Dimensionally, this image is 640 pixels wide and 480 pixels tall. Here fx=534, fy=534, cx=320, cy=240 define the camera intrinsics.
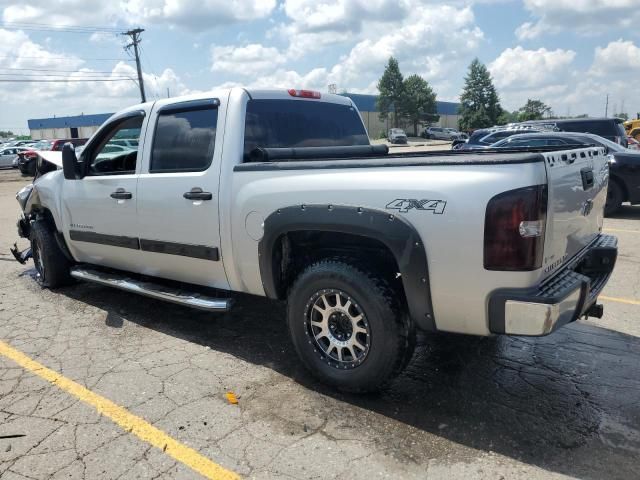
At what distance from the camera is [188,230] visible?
13.2ft

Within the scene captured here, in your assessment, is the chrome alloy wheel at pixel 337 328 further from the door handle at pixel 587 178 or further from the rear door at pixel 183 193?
the door handle at pixel 587 178

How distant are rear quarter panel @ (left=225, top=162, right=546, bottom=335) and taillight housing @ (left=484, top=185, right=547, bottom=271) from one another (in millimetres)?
37

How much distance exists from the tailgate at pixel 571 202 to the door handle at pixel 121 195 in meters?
3.24

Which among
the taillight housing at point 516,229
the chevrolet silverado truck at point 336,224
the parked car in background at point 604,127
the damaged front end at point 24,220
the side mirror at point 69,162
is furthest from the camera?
the parked car in background at point 604,127

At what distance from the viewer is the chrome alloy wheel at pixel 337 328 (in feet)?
10.6

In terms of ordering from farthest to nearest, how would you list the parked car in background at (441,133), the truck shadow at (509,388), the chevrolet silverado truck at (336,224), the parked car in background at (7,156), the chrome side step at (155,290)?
1. the parked car in background at (441,133)
2. the parked car in background at (7,156)
3. the chrome side step at (155,290)
4. the truck shadow at (509,388)
5. the chevrolet silverado truck at (336,224)

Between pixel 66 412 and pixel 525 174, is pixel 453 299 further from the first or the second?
pixel 66 412

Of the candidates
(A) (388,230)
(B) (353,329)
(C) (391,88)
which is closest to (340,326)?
(B) (353,329)

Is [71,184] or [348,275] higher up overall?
[71,184]

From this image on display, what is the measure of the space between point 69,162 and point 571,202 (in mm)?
4240

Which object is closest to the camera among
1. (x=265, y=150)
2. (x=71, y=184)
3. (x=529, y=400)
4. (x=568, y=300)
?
(x=568, y=300)

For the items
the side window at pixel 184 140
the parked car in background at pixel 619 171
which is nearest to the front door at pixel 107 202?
the side window at pixel 184 140

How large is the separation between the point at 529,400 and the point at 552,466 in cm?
69

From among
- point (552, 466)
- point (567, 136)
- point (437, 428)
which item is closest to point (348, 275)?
point (437, 428)
